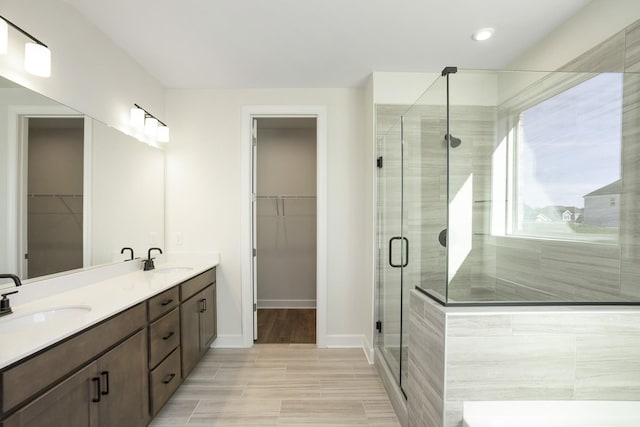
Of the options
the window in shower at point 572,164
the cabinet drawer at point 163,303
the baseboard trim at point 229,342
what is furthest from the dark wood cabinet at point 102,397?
the window in shower at point 572,164

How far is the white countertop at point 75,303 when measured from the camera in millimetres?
Result: 1065

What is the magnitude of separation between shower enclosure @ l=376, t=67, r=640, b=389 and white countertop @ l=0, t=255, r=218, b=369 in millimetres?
1560

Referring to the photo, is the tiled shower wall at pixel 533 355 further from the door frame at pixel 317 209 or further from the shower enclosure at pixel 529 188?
the door frame at pixel 317 209

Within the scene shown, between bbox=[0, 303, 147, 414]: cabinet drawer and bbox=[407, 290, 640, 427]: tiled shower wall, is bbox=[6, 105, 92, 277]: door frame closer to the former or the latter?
bbox=[0, 303, 147, 414]: cabinet drawer

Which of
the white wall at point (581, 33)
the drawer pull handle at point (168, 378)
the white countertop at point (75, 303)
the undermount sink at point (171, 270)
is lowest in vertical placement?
the drawer pull handle at point (168, 378)

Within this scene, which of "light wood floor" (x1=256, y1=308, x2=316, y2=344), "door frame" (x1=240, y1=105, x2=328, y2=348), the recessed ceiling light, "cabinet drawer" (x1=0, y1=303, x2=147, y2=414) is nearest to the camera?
"cabinet drawer" (x1=0, y1=303, x2=147, y2=414)

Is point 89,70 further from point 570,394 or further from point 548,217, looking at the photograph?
point 570,394

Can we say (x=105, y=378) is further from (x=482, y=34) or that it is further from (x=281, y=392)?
(x=482, y=34)

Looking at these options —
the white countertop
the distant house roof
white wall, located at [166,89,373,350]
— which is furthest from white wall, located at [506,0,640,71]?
the white countertop

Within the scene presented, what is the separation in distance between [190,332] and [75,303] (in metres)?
0.96

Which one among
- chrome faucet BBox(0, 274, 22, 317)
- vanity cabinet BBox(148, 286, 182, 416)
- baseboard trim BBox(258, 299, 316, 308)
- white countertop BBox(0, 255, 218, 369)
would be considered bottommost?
baseboard trim BBox(258, 299, 316, 308)

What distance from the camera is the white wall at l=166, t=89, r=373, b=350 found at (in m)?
3.04

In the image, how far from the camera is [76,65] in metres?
1.94

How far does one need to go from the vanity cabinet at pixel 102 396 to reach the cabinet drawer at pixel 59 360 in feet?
0.11
